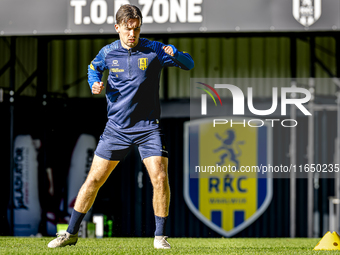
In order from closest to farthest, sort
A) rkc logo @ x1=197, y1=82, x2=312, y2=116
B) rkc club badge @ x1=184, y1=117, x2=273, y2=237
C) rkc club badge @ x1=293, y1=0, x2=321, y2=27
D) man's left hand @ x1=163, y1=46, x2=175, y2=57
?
man's left hand @ x1=163, y1=46, x2=175, y2=57
rkc club badge @ x1=293, y1=0, x2=321, y2=27
rkc club badge @ x1=184, y1=117, x2=273, y2=237
rkc logo @ x1=197, y1=82, x2=312, y2=116

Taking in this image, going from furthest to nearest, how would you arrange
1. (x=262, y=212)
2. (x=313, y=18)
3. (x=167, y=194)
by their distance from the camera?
(x=262, y=212)
(x=313, y=18)
(x=167, y=194)

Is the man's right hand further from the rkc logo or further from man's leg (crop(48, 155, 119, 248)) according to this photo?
the rkc logo

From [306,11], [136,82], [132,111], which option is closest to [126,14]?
[136,82]

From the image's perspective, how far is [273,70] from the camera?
9375 mm

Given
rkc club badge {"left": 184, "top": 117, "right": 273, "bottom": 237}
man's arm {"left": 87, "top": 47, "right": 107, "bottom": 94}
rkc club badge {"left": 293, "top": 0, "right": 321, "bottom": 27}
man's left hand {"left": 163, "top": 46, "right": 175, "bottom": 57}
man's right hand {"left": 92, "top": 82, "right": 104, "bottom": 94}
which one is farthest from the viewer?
rkc club badge {"left": 184, "top": 117, "right": 273, "bottom": 237}

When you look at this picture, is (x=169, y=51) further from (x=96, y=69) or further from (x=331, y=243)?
(x=331, y=243)

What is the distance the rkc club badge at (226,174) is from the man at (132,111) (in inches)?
193

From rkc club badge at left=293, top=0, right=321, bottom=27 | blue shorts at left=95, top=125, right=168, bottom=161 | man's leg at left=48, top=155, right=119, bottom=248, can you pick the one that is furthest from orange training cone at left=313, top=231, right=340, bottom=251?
rkc club badge at left=293, top=0, right=321, bottom=27

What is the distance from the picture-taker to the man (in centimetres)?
438

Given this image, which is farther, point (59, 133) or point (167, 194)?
point (59, 133)

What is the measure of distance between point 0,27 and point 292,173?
16.6 ft

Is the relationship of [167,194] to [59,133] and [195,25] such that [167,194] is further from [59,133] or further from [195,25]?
[59,133]

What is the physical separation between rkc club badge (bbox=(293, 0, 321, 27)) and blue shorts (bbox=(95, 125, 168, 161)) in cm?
316

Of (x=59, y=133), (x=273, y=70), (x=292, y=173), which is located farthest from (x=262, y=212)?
(x=59, y=133)
